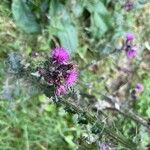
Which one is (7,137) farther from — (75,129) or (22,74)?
(22,74)

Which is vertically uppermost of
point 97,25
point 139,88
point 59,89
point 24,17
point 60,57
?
point 97,25

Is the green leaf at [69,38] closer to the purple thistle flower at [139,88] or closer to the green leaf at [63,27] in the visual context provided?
the green leaf at [63,27]

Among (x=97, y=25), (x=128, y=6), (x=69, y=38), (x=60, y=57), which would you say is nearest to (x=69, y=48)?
(x=69, y=38)

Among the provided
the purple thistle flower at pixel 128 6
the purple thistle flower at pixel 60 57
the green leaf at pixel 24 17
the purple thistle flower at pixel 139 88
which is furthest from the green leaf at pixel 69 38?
the purple thistle flower at pixel 60 57

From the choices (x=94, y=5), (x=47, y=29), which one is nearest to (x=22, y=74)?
(x=47, y=29)

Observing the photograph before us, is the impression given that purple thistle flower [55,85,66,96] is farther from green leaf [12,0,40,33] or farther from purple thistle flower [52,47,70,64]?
green leaf [12,0,40,33]

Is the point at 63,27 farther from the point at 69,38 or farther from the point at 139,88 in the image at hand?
the point at 139,88

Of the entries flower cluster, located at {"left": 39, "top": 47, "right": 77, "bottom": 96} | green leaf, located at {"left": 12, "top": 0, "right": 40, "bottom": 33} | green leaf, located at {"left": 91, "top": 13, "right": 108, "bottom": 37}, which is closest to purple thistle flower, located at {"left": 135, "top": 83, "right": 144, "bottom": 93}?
green leaf, located at {"left": 91, "top": 13, "right": 108, "bottom": 37}
